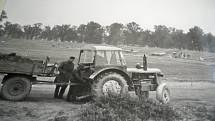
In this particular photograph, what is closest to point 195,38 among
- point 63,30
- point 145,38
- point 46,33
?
point 145,38

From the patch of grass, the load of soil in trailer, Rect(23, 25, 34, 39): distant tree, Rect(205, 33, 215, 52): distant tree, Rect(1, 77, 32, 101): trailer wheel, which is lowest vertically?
the patch of grass

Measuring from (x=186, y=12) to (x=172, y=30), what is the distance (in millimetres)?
518

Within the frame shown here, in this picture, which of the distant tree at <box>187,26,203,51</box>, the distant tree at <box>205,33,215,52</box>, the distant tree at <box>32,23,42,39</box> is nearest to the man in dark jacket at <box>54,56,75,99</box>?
the distant tree at <box>32,23,42,39</box>

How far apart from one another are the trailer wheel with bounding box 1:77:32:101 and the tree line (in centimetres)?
71

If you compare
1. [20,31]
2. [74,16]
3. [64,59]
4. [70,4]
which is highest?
[70,4]

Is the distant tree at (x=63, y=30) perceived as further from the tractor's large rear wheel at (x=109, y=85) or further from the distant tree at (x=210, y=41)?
the distant tree at (x=210, y=41)

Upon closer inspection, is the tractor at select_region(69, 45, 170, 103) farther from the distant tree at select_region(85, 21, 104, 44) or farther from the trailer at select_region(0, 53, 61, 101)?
the trailer at select_region(0, 53, 61, 101)

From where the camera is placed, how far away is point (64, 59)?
3391 millimetres

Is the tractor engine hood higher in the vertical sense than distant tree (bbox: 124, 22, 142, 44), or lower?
lower

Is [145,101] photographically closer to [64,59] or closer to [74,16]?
[64,59]

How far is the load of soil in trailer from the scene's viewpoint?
3047mm

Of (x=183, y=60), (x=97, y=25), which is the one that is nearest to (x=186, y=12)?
(x=183, y=60)

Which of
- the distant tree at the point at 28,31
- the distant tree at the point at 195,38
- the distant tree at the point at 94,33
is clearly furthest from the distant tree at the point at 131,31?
the distant tree at the point at 28,31

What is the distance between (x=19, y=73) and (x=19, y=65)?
5.6 inches
